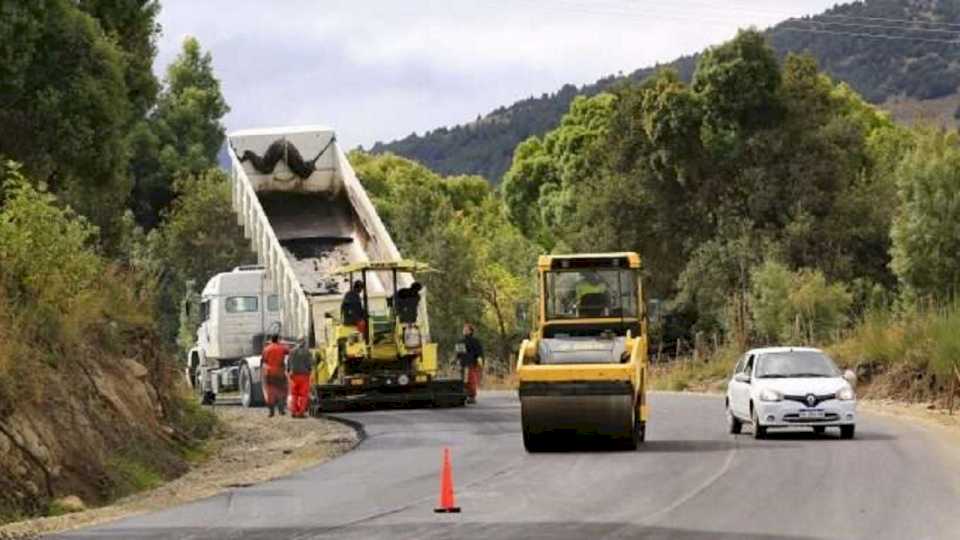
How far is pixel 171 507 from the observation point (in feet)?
64.6

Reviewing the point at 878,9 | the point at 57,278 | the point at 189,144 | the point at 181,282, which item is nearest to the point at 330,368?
the point at 57,278

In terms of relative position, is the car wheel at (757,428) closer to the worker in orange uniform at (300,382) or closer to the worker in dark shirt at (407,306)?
the worker in orange uniform at (300,382)

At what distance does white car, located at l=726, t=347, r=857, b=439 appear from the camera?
→ 26703mm

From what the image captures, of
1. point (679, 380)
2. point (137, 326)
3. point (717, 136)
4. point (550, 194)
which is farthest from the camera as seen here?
point (550, 194)

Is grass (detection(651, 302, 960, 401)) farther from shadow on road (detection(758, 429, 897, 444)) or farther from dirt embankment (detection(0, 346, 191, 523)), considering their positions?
dirt embankment (detection(0, 346, 191, 523))

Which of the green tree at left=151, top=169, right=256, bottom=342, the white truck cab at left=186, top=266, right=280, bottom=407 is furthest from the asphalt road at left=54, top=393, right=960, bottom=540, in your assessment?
the green tree at left=151, top=169, right=256, bottom=342

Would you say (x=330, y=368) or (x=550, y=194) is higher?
(x=550, y=194)

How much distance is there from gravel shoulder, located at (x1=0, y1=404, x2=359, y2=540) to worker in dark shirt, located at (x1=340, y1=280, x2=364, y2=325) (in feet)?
8.33

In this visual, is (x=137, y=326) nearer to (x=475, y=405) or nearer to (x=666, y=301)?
(x=475, y=405)

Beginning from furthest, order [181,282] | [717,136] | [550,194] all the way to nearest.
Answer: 1. [550,194]
2. [181,282]
3. [717,136]

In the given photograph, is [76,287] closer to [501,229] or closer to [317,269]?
[317,269]

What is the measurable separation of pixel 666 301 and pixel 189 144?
26.9 m

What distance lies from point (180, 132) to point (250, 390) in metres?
38.6

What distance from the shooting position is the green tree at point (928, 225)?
181 feet
